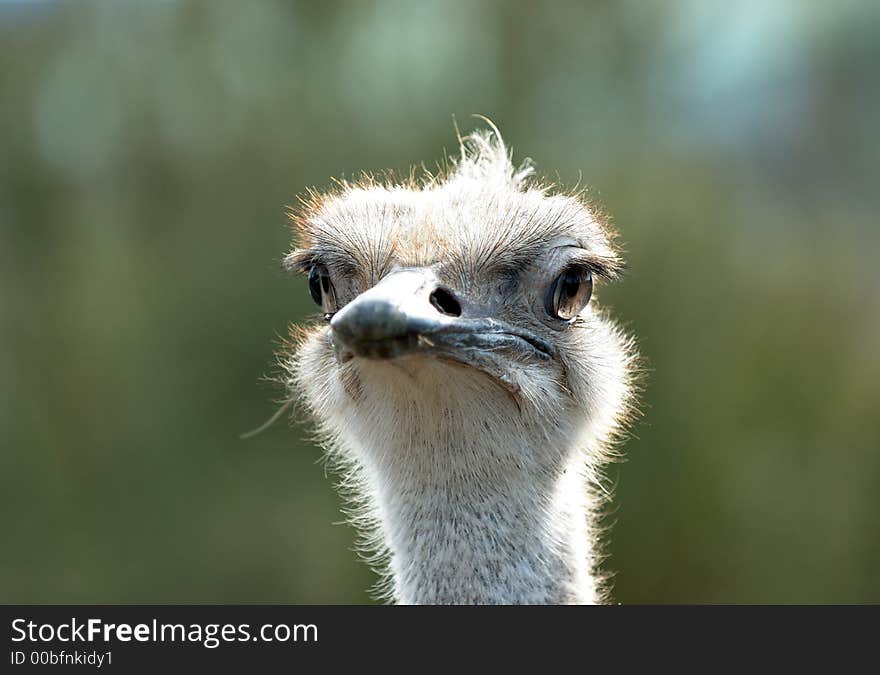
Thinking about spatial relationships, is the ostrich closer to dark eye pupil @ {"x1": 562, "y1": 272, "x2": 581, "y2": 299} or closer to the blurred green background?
dark eye pupil @ {"x1": 562, "y1": 272, "x2": 581, "y2": 299}

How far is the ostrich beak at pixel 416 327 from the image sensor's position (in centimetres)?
198

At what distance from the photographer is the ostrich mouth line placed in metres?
2.00

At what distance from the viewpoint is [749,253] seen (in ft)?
24.5

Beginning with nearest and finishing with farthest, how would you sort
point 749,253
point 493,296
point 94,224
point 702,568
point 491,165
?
point 493,296 → point 491,165 → point 702,568 → point 749,253 → point 94,224

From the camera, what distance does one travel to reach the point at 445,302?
88.4 inches

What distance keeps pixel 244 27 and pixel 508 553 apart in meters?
6.28

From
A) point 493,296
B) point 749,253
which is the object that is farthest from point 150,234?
point 493,296

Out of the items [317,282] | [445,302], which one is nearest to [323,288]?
[317,282]

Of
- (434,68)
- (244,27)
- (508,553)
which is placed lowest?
(508,553)

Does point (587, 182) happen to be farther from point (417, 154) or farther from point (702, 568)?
point (702, 568)

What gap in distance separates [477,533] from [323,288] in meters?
0.69

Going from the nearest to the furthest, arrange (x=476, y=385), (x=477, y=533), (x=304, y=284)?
(x=476, y=385)
(x=477, y=533)
(x=304, y=284)

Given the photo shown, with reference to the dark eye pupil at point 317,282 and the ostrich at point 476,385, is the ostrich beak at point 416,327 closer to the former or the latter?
the ostrich at point 476,385

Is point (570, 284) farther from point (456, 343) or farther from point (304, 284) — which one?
point (304, 284)
